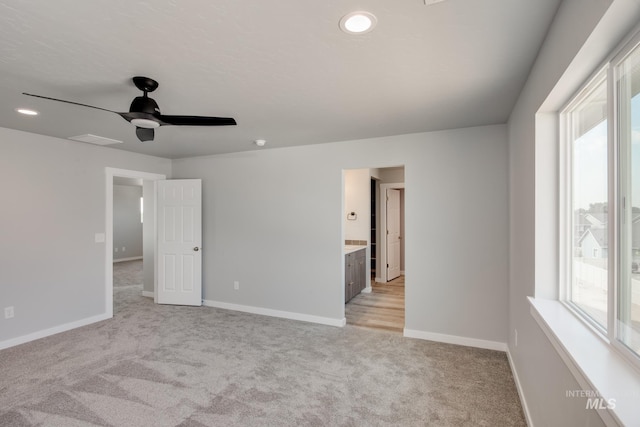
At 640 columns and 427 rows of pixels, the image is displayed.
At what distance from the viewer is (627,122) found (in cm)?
123

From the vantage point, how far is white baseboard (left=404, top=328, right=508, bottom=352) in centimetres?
343

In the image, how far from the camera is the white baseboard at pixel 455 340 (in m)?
3.43

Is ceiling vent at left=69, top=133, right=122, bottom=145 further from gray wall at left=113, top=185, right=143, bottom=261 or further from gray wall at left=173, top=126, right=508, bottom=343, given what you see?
gray wall at left=113, top=185, right=143, bottom=261

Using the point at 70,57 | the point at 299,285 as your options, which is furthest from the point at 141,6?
the point at 299,285

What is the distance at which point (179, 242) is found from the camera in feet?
16.8

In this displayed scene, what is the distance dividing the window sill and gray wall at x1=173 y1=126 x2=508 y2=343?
1872 millimetres

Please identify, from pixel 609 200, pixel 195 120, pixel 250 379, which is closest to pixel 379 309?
pixel 250 379

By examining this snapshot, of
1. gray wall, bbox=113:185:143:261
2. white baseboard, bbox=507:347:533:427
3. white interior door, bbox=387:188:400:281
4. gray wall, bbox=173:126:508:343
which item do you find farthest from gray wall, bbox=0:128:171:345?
gray wall, bbox=113:185:143:261

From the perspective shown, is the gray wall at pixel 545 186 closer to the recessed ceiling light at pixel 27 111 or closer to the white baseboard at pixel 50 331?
the recessed ceiling light at pixel 27 111

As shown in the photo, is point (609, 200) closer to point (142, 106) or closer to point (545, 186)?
point (545, 186)

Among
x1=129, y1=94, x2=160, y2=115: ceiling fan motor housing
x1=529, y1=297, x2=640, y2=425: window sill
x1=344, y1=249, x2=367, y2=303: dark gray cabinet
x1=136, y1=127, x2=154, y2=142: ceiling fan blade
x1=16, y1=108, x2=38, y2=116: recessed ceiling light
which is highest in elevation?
x1=16, y1=108, x2=38, y2=116: recessed ceiling light

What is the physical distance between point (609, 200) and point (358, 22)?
1.38 m

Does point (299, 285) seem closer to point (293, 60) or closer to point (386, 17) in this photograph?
point (293, 60)

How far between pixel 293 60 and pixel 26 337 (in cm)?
433
